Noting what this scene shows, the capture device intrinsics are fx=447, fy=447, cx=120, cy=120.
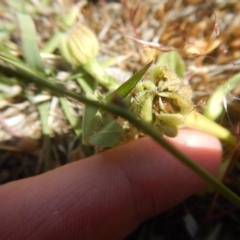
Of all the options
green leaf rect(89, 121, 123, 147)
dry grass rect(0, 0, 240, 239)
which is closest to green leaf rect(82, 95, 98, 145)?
green leaf rect(89, 121, 123, 147)

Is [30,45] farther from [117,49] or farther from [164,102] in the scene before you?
[164,102]

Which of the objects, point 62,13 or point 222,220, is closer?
point 222,220

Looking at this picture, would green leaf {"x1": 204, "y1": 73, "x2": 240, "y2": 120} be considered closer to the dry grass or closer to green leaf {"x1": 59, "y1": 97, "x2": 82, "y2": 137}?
the dry grass

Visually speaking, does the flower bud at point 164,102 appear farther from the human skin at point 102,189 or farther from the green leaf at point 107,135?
the human skin at point 102,189

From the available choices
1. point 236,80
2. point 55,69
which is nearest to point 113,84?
point 55,69

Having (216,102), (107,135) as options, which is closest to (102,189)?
(107,135)

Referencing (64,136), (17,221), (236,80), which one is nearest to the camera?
(17,221)

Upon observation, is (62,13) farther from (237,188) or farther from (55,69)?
(237,188)
